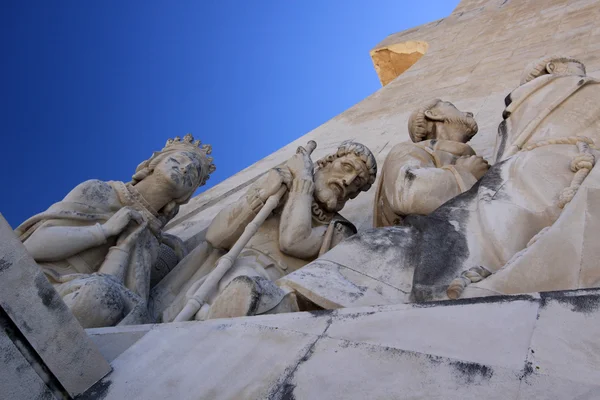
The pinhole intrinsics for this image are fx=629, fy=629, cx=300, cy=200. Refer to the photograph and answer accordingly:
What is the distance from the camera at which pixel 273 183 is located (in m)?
3.40

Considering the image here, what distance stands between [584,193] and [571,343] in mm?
889

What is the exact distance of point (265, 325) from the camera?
72.6 inches

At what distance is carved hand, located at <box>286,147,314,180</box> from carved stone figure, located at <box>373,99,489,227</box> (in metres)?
0.42

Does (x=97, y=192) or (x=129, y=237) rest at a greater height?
(x=97, y=192)

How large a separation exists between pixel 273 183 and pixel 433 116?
1.23 metres

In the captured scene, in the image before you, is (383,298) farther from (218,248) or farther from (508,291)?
(218,248)

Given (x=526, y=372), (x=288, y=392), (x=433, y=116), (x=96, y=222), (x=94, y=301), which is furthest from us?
(x=433, y=116)

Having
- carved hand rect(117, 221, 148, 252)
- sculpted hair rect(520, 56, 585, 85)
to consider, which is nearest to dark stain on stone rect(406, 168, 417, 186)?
sculpted hair rect(520, 56, 585, 85)

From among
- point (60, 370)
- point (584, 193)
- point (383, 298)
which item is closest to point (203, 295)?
point (383, 298)

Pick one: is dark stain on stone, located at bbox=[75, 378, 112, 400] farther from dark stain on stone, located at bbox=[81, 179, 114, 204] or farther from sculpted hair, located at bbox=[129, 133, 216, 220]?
sculpted hair, located at bbox=[129, 133, 216, 220]

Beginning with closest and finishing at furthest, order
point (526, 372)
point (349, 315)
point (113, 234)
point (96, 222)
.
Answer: point (526, 372) → point (349, 315) → point (113, 234) → point (96, 222)

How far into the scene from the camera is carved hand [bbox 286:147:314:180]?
3468 mm

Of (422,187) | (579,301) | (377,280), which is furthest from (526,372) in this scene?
(422,187)

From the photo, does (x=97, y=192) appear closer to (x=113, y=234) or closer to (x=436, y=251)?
(x=113, y=234)
